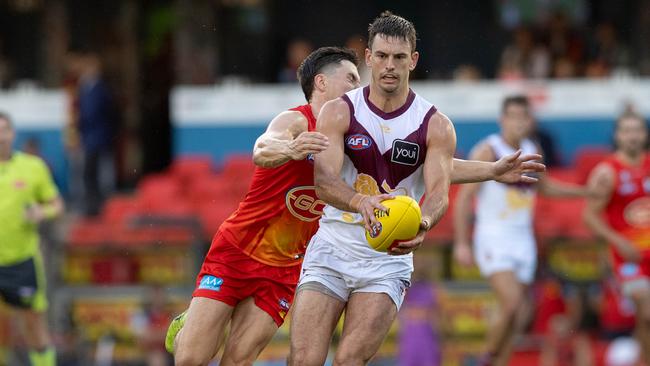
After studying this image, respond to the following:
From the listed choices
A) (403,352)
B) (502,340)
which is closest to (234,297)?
(502,340)

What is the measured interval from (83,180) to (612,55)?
7.81 m

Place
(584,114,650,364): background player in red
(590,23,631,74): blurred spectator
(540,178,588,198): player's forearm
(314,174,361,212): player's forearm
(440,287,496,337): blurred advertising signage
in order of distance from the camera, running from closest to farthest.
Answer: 1. (314,174,361,212): player's forearm
2. (584,114,650,364): background player in red
3. (540,178,588,198): player's forearm
4. (440,287,496,337): blurred advertising signage
5. (590,23,631,74): blurred spectator

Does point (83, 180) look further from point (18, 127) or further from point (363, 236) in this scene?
point (363, 236)

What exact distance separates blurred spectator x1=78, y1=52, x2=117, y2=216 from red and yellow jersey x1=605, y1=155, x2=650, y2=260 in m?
8.68

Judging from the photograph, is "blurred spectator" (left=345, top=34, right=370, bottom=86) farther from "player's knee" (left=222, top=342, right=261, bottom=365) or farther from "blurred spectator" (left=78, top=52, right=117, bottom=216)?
"player's knee" (left=222, top=342, right=261, bottom=365)

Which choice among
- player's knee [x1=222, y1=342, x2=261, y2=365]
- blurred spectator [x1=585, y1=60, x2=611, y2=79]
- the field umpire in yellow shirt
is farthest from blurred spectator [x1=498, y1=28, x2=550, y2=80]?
player's knee [x1=222, y1=342, x2=261, y2=365]

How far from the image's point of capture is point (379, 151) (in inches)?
321

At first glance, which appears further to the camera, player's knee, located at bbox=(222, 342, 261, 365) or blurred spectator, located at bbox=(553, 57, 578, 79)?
blurred spectator, located at bbox=(553, 57, 578, 79)

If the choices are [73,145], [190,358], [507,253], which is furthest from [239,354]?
[73,145]

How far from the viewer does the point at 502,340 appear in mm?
12414

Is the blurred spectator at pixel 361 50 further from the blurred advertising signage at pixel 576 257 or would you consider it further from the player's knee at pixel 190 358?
the player's knee at pixel 190 358

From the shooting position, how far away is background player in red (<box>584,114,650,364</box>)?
12.7m

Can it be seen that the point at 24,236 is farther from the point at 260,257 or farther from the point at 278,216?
the point at 278,216

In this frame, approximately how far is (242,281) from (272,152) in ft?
4.34
